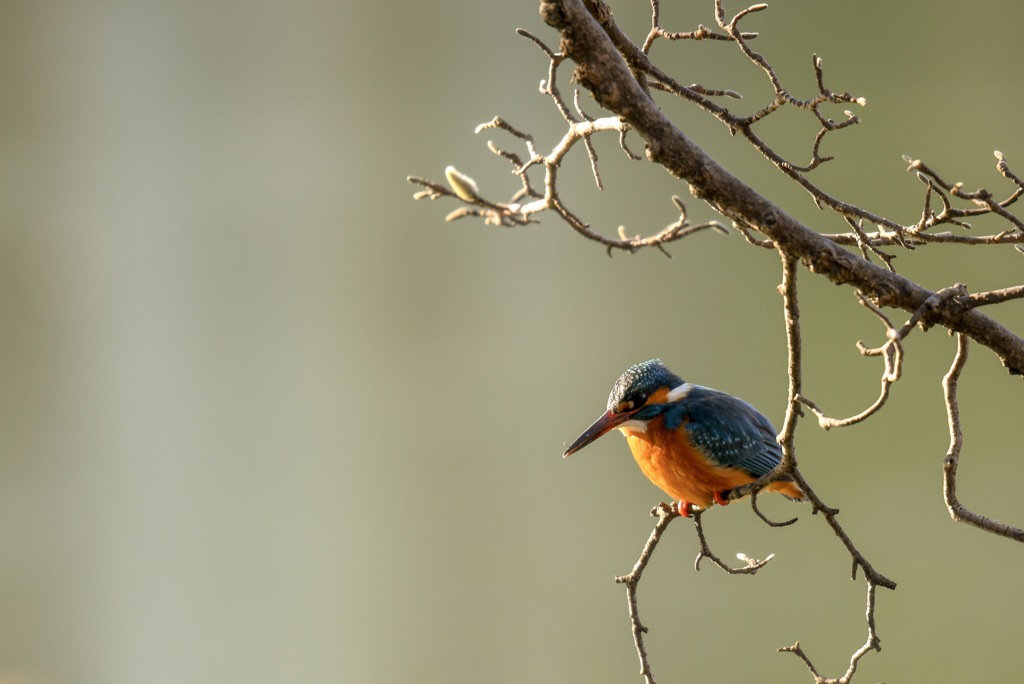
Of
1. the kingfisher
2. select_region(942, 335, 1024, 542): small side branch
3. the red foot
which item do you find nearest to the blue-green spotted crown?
the kingfisher

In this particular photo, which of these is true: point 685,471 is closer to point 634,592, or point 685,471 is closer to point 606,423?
point 606,423

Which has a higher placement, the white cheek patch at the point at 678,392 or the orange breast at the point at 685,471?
the white cheek patch at the point at 678,392

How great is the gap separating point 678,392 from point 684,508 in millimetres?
225

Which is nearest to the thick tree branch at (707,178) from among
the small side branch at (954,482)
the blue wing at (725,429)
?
the small side branch at (954,482)

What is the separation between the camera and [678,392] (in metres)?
1.28

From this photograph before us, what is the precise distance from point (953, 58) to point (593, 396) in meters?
1.22

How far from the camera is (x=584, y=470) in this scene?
8.48 feet

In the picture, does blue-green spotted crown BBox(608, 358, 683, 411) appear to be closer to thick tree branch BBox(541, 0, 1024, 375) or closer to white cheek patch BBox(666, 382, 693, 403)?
white cheek patch BBox(666, 382, 693, 403)

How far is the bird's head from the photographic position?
1212 mm

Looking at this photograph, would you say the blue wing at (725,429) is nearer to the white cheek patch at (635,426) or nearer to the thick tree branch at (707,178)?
the white cheek patch at (635,426)

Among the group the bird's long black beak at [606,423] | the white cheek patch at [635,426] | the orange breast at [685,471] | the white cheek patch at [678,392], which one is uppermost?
the white cheek patch at [678,392]

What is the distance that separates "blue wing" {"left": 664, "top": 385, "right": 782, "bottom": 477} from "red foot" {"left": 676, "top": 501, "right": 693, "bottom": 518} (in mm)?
89

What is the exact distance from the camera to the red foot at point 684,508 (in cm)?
106

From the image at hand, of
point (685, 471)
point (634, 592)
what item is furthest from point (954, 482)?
point (685, 471)
